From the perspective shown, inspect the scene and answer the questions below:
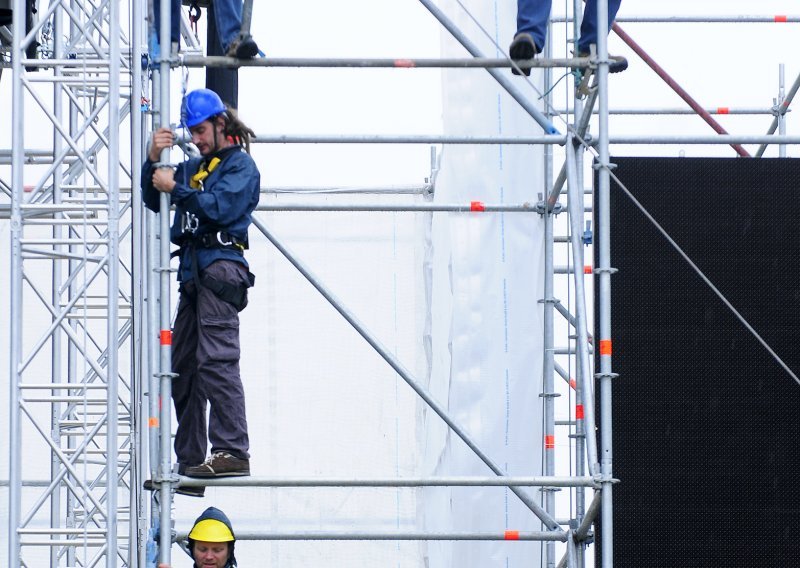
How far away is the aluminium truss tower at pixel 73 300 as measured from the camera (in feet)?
28.0

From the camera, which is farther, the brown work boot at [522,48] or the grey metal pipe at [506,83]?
the grey metal pipe at [506,83]

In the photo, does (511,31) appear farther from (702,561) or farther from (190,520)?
(190,520)

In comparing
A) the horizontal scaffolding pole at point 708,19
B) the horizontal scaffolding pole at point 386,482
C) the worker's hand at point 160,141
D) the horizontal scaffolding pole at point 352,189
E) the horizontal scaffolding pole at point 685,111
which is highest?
the horizontal scaffolding pole at point 708,19

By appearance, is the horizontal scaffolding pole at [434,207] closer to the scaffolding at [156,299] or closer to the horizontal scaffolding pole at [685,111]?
the scaffolding at [156,299]

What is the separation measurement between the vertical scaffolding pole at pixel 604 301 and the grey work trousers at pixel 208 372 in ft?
5.05

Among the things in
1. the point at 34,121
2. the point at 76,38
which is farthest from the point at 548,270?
the point at 34,121

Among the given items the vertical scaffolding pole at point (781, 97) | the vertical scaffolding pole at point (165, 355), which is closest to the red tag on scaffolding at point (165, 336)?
the vertical scaffolding pole at point (165, 355)

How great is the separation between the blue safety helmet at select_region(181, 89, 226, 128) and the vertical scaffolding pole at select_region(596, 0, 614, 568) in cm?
171

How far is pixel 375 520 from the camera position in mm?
11641

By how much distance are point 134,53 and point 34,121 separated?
4.60 metres

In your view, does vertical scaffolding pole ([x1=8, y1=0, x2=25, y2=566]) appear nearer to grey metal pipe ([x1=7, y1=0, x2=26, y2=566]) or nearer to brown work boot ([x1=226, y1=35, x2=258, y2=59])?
grey metal pipe ([x1=7, y1=0, x2=26, y2=566])

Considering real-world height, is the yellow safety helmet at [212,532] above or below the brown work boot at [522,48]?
below

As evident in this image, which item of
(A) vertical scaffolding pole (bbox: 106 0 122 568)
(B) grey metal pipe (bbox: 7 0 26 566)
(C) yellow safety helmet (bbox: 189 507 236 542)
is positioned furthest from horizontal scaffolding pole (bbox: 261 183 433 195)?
(C) yellow safety helmet (bbox: 189 507 236 542)

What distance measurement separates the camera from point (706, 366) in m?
7.91
